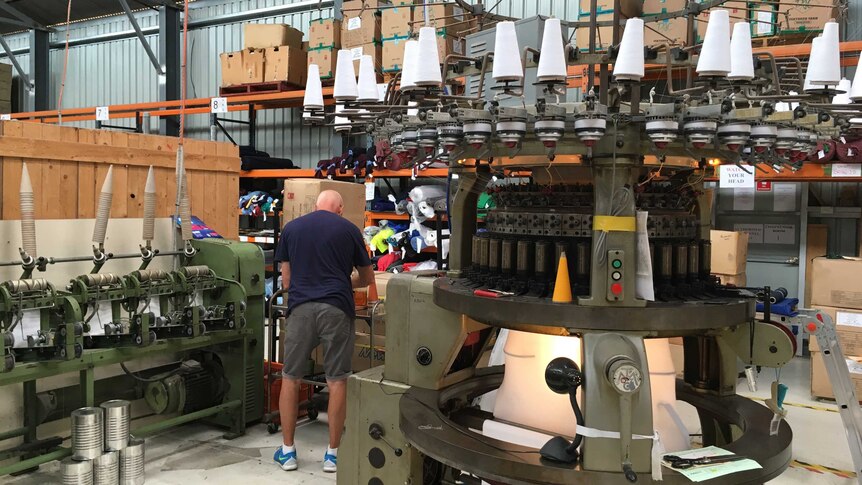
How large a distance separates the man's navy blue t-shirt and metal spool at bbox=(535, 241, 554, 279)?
1.80 m

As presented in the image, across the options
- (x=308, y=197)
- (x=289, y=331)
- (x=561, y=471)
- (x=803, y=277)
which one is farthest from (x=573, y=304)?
(x=803, y=277)

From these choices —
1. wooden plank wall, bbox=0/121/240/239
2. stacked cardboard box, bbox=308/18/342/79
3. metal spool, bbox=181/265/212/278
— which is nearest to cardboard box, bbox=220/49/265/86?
stacked cardboard box, bbox=308/18/342/79

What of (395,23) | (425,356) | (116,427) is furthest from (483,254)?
(395,23)

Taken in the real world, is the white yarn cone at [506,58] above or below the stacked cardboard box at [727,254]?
above

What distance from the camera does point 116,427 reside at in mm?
3248

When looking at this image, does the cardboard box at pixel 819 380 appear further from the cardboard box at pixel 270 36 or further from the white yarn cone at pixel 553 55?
the cardboard box at pixel 270 36

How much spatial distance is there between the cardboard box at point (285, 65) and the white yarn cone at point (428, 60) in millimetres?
5722

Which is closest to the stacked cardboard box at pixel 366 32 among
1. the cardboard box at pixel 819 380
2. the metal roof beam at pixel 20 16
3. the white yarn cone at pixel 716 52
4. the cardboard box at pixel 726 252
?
the cardboard box at pixel 726 252

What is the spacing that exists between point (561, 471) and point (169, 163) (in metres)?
3.37

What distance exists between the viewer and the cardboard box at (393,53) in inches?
247

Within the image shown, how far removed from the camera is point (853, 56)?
4914mm

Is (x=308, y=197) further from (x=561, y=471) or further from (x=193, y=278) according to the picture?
(x=561, y=471)

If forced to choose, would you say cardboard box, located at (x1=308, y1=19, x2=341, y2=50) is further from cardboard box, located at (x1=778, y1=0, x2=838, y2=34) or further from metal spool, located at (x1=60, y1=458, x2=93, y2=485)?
metal spool, located at (x1=60, y1=458, x2=93, y2=485)

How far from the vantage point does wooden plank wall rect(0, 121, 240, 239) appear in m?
3.46
